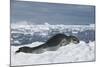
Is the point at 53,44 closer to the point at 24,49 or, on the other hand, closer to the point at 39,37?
the point at 39,37

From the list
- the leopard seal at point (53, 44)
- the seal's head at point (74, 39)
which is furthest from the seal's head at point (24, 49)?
the seal's head at point (74, 39)

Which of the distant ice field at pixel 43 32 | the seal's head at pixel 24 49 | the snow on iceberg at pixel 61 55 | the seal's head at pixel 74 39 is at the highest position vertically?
the distant ice field at pixel 43 32

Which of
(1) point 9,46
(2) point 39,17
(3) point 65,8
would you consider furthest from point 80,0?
(1) point 9,46

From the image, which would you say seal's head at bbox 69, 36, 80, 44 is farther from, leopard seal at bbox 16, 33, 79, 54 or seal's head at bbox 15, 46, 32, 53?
seal's head at bbox 15, 46, 32, 53

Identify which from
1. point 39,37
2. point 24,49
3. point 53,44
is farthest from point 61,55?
point 24,49

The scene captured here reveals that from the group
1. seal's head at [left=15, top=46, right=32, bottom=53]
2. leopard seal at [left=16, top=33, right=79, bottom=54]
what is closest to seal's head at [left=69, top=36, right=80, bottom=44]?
leopard seal at [left=16, top=33, right=79, bottom=54]

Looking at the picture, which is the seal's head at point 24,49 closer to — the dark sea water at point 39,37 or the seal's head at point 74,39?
the dark sea water at point 39,37
